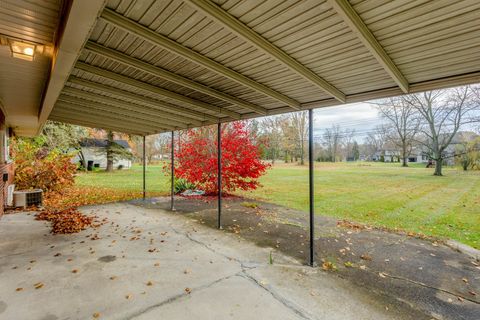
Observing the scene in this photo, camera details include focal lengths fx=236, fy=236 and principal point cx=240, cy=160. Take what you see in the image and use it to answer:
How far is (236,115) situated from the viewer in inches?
219

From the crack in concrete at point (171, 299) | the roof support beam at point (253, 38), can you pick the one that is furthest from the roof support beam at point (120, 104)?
the crack in concrete at point (171, 299)

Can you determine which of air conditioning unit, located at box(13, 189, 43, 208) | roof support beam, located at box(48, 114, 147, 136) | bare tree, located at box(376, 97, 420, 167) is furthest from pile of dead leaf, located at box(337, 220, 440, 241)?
bare tree, located at box(376, 97, 420, 167)

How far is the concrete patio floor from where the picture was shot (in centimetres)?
269

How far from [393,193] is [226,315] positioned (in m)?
12.4

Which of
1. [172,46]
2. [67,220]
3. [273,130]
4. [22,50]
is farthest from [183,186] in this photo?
[273,130]

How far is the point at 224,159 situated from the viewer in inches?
388

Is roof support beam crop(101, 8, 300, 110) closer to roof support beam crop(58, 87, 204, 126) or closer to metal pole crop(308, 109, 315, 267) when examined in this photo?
metal pole crop(308, 109, 315, 267)

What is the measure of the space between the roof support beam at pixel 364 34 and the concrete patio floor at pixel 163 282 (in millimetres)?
2813

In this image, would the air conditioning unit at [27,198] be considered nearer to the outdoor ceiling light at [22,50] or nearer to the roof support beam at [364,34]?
the outdoor ceiling light at [22,50]

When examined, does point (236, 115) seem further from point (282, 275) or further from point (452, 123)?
point (452, 123)

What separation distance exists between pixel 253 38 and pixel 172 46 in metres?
0.89

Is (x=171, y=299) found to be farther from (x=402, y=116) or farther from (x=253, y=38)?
(x=402, y=116)

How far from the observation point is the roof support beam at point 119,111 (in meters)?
5.04

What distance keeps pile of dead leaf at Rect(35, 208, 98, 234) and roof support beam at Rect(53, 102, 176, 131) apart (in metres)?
2.83
